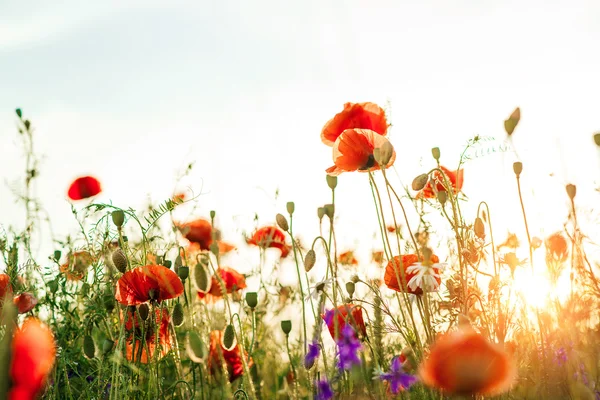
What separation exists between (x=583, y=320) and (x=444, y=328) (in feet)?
2.95

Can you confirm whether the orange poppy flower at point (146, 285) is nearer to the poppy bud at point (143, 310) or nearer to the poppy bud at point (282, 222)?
the poppy bud at point (143, 310)

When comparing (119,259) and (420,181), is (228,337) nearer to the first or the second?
(119,259)

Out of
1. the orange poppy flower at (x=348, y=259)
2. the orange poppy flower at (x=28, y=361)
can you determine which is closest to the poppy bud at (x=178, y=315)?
the orange poppy flower at (x=28, y=361)

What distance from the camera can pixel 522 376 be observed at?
181 cm

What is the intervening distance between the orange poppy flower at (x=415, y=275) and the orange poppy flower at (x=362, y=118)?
44 cm

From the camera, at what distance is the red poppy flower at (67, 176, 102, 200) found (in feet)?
10.2

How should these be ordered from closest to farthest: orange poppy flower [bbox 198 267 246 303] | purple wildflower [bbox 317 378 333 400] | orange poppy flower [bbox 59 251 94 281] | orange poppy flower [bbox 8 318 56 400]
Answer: orange poppy flower [bbox 8 318 56 400]
purple wildflower [bbox 317 378 333 400]
orange poppy flower [bbox 59 251 94 281]
orange poppy flower [bbox 198 267 246 303]

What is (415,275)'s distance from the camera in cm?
168

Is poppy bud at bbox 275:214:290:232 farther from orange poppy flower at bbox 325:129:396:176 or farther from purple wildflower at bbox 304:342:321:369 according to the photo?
purple wildflower at bbox 304:342:321:369

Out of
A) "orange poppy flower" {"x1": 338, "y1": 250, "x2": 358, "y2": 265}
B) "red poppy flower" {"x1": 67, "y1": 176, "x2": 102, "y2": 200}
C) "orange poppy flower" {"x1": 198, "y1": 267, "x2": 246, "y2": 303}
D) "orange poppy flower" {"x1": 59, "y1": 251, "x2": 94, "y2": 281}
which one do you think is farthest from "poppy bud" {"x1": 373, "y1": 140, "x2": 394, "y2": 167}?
"red poppy flower" {"x1": 67, "y1": 176, "x2": 102, "y2": 200}

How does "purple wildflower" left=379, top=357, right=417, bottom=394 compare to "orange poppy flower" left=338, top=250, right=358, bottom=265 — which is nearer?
"purple wildflower" left=379, top=357, right=417, bottom=394

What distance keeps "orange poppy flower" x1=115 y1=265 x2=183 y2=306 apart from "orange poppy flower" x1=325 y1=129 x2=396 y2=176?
609 mm

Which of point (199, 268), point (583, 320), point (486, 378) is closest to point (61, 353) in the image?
point (199, 268)

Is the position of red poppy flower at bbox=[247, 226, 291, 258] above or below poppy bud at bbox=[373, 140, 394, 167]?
above
